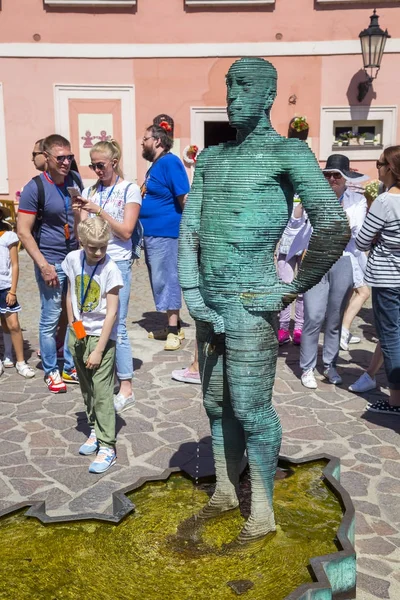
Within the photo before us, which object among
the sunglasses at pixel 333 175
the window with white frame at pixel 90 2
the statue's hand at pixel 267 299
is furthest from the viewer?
the window with white frame at pixel 90 2

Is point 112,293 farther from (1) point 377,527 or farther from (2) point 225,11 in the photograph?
(2) point 225,11

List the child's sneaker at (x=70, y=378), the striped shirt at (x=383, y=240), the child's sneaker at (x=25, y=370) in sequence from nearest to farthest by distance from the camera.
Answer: the striped shirt at (x=383, y=240) < the child's sneaker at (x=70, y=378) < the child's sneaker at (x=25, y=370)

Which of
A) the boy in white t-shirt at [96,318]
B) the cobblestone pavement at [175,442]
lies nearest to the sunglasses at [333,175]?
the cobblestone pavement at [175,442]

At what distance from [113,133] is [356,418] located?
911 cm

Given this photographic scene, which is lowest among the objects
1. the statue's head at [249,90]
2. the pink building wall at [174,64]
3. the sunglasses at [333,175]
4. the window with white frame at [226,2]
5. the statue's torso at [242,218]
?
the statue's torso at [242,218]

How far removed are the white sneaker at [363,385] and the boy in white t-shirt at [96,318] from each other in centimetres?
228

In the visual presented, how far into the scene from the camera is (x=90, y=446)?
449 centimetres

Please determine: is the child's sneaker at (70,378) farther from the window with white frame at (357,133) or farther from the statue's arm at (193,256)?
the window with white frame at (357,133)

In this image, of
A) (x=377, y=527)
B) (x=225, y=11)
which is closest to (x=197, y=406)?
(x=377, y=527)

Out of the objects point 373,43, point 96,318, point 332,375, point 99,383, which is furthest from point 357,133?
point 99,383

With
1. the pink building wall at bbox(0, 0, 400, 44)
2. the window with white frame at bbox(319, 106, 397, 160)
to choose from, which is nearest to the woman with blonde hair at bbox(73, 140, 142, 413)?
the pink building wall at bbox(0, 0, 400, 44)

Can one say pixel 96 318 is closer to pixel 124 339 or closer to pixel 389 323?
pixel 124 339

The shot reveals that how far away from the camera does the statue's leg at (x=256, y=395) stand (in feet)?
9.79

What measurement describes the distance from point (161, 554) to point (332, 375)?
3054 millimetres
